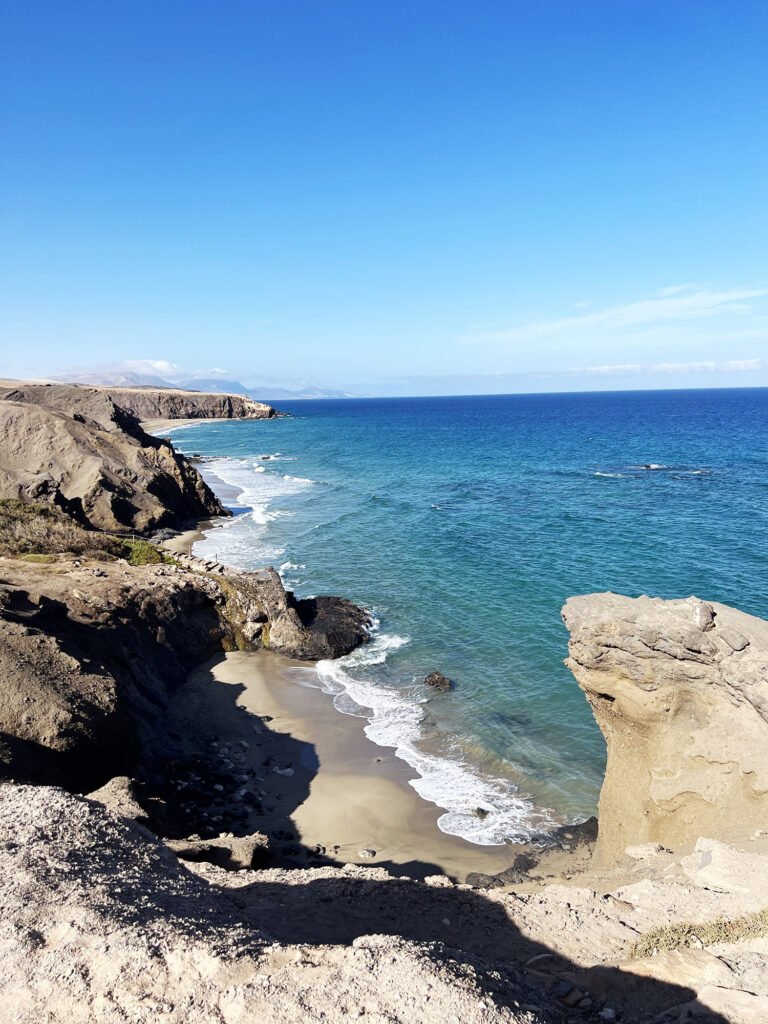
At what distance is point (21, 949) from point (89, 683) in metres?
10.1

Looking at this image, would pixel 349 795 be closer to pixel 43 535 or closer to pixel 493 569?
pixel 493 569

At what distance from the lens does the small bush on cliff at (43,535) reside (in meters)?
29.8

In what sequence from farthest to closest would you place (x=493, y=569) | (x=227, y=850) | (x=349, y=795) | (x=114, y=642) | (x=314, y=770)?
(x=493, y=569) → (x=114, y=642) → (x=314, y=770) → (x=349, y=795) → (x=227, y=850)

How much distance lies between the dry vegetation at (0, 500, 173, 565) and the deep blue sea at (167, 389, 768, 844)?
7822 millimetres

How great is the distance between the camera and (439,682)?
24.9 m

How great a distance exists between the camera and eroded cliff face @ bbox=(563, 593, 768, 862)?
11.9 metres

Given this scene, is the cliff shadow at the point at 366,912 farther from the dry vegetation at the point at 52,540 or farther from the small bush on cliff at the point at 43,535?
the small bush on cliff at the point at 43,535

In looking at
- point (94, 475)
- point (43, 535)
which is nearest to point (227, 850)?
point (43, 535)

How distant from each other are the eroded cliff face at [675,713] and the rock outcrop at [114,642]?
12206mm

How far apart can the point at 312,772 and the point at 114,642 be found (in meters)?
8.15

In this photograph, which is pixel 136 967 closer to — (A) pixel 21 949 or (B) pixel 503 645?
(A) pixel 21 949

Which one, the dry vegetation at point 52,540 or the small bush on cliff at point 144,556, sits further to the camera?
the small bush on cliff at point 144,556

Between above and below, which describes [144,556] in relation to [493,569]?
above

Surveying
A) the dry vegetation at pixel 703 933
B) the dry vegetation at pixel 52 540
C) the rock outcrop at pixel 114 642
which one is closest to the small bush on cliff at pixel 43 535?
the dry vegetation at pixel 52 540
